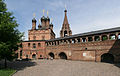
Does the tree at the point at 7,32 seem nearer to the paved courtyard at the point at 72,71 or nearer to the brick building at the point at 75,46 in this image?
the paved courtyard at the point at 72,71

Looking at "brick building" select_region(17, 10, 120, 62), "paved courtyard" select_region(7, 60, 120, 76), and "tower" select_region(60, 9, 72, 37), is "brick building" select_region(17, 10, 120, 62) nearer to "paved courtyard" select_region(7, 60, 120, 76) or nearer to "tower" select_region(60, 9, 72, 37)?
"tower" select_region(60, 9, 72, 37)

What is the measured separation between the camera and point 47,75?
31.4 ft

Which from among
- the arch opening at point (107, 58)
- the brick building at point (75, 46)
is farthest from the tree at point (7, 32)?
the arch opening at point (107, 58)

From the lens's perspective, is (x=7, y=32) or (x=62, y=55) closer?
(x=7, y=32)

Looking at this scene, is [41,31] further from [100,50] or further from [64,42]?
[100,50]

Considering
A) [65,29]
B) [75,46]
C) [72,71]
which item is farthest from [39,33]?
[72,71]

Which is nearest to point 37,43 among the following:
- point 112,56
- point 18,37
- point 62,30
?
point 62,30

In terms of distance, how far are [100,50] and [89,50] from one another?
220 centimetres

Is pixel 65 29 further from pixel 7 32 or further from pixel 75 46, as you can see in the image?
pixel 7 32

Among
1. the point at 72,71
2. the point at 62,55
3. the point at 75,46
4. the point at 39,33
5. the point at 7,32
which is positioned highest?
the point at 39,33

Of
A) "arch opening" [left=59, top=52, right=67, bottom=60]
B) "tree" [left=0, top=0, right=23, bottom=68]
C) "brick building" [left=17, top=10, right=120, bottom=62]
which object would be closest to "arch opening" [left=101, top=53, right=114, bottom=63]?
"brick building" [left=17, top=10, right=120, bottom=62]

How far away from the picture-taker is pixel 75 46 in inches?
814

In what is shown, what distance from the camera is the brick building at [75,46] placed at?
16.1 meters

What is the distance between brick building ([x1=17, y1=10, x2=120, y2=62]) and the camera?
53.0 feet
